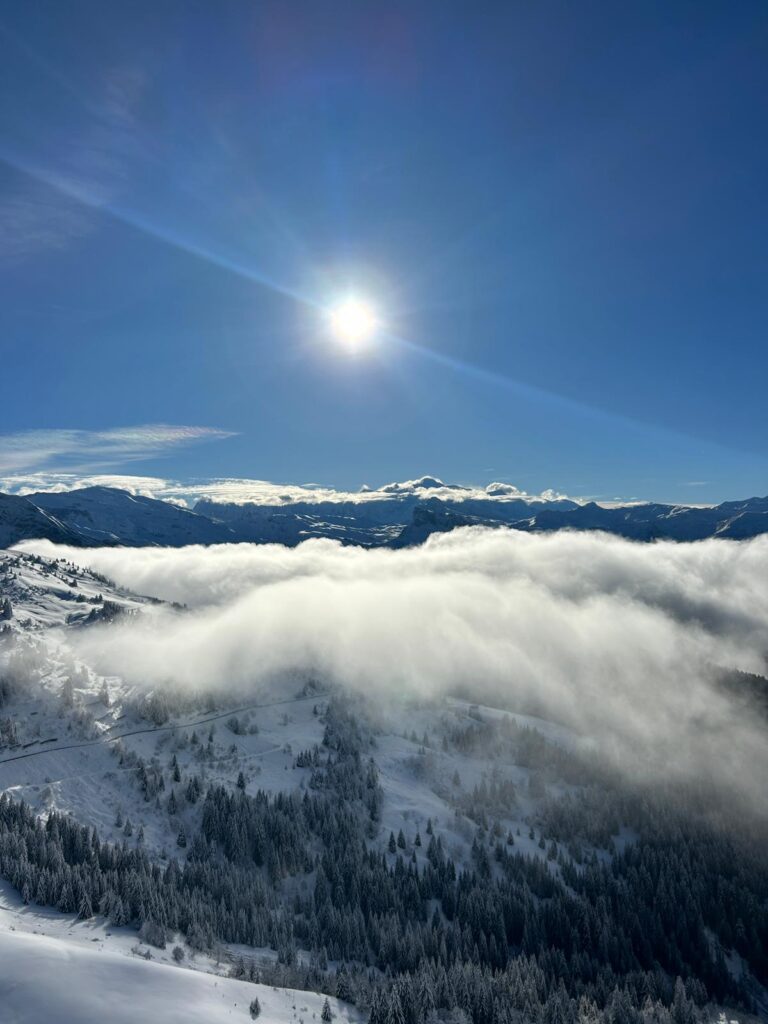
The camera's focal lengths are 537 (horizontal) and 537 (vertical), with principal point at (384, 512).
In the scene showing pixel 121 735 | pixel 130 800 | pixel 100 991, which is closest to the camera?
pixel 100 991

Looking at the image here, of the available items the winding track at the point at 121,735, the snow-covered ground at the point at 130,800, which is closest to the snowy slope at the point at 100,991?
the snow-covered ground at the point at 130,800

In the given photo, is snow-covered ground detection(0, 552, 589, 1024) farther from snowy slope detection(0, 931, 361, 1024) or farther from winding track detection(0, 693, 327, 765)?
winding track detection(0, 693, 327, 765)

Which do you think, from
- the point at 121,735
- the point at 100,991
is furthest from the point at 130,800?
the point at 100,991

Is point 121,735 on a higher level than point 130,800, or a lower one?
higher

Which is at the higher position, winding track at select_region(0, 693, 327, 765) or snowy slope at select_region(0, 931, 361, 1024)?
snowy slope at select_region(0, 931, 361, 1024)

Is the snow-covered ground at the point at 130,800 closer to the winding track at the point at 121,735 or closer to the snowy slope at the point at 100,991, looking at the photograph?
the snowy slope at the point at 100,991

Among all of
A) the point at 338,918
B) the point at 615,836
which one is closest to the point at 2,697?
the point at 338,918

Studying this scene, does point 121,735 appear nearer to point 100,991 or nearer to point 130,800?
point 130,800

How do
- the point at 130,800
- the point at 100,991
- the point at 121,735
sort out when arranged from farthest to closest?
the point at 121,735 < the point at 130,800 < the point at 100,991

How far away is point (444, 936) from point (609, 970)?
43734 millimetres

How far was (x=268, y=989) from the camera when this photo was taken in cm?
7575

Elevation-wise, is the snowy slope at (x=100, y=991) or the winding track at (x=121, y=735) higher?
the snowy slope at (x=100, y=991)

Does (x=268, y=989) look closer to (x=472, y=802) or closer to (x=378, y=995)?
(x=378, y=995)

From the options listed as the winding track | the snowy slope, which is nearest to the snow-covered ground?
the snowy slope
